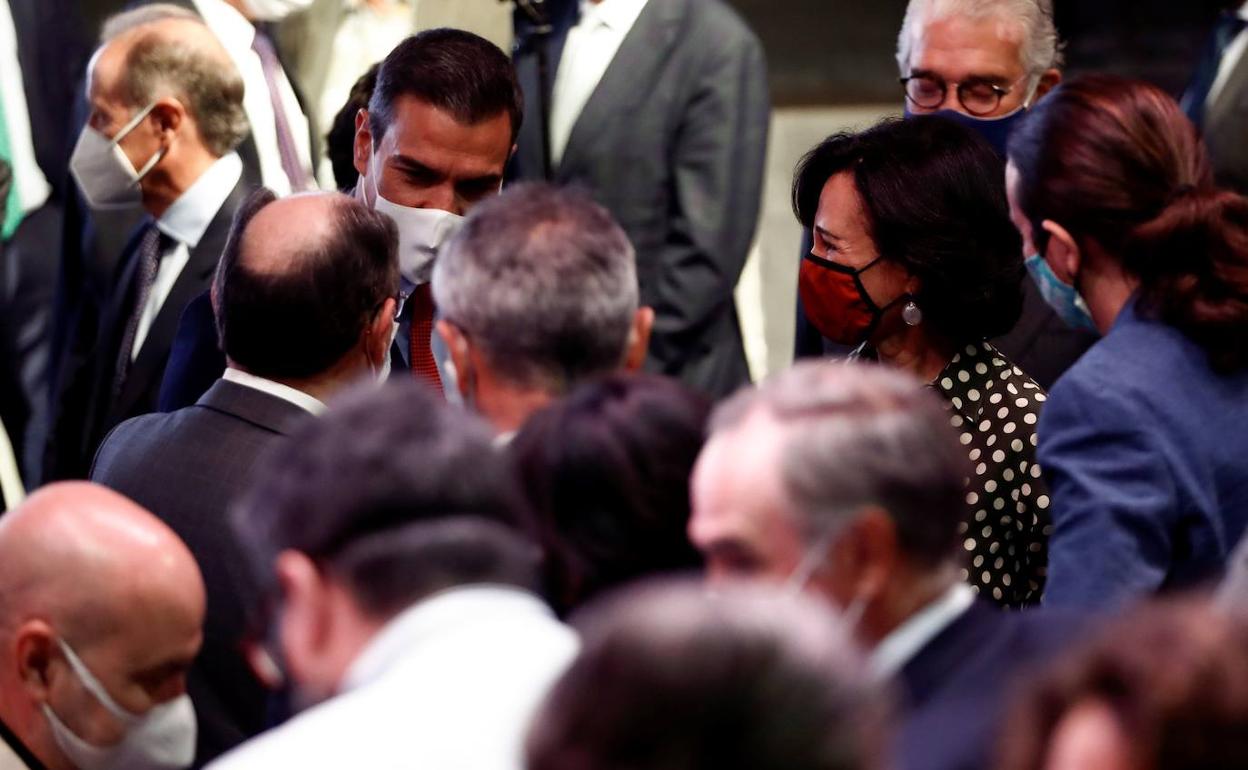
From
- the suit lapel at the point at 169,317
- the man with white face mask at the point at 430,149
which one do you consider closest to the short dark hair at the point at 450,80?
the man with white face mask at the point at 430,149

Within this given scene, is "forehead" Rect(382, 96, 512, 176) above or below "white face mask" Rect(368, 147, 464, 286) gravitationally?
above

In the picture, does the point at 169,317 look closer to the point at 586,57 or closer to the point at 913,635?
the point at 586,57

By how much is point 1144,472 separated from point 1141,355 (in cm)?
17

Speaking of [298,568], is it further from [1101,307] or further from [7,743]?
[1101,307]

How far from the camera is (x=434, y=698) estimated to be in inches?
71.0

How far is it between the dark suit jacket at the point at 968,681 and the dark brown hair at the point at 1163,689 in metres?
0.44

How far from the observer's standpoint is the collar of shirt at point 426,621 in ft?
6.16

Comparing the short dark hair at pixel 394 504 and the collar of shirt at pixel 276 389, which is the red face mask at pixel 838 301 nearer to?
the collar of shirt at pixel 276 389

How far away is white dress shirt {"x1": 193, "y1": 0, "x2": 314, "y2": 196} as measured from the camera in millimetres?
4633

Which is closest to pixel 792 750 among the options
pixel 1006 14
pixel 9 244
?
pixel 1006 14

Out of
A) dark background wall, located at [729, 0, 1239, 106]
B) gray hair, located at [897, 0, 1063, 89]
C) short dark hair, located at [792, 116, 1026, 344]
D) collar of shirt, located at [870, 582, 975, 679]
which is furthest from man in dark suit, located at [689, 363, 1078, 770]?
A: dark background wall, located at [729, 0, 1239, 106]

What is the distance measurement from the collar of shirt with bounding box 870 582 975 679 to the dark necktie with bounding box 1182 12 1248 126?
2750 mm

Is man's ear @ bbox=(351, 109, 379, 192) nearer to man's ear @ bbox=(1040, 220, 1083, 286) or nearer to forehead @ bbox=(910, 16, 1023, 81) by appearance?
forehead @ bbox=(910, 16, 1023, 81)

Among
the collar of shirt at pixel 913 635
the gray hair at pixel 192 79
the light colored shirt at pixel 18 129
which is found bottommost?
the light colored shirt at pixel 18 129
